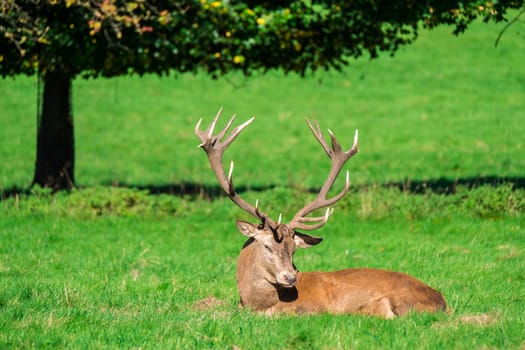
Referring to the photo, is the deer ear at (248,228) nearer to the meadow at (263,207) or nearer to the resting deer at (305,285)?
the resting deer at (305,285)

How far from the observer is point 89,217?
14.5 m

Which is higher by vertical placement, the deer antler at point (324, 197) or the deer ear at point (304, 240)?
the deer antler at point (324, 197)

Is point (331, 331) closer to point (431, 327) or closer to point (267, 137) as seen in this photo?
point (431, 327)

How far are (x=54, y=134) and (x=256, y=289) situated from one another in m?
9.99

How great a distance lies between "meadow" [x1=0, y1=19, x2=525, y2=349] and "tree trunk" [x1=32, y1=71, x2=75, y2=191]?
1.92 feet

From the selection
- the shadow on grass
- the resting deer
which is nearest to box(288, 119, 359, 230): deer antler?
the resting deer

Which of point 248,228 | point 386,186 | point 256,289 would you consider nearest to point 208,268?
point 248,228

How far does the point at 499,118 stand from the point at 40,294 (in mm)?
23536

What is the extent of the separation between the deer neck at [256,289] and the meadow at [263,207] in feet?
0.81

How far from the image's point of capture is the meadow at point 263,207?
733cm

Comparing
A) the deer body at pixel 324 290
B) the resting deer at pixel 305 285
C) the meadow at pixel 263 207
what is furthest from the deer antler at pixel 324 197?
the meadow at pixel 263 207

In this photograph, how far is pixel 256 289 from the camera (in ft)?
27.4

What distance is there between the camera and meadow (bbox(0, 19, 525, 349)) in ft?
24.1

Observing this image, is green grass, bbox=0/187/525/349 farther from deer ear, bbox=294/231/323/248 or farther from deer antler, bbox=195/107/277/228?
deer antler, bbox=195/107/277/228
